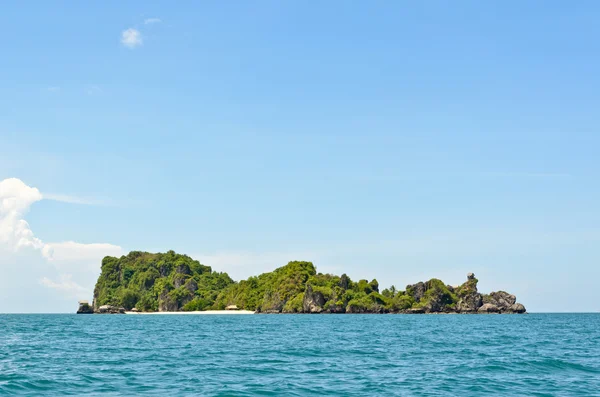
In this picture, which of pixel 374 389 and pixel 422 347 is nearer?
pixel 374 389

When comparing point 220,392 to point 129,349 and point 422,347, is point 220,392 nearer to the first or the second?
point 129,349

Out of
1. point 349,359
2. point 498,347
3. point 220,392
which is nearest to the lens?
point 220,392

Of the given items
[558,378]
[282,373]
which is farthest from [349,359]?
[558,378]

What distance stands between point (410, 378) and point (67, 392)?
19.3m

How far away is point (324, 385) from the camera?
31.9 metres

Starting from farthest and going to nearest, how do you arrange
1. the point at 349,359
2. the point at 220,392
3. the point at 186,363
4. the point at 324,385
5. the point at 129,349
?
the point at 129,349 < the point at 349,359 < the point at 186,363 < the point at 324,385 < the point at 220,392

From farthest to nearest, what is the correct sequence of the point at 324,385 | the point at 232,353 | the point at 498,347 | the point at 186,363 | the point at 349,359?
the point at 498,347
the point at 232,353
the point at 349,359
the point at 186,363
the point at 324,385

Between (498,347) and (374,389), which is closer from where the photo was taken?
(374,389)

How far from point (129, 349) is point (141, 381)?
77.4ft

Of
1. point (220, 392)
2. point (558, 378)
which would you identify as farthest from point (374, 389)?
point (558, 378)

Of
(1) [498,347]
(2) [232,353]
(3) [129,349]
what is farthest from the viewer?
(1) [498,347]

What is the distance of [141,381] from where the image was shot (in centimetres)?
3269

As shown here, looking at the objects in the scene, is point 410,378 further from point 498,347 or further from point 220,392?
point 498,347

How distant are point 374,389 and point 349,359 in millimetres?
14858
